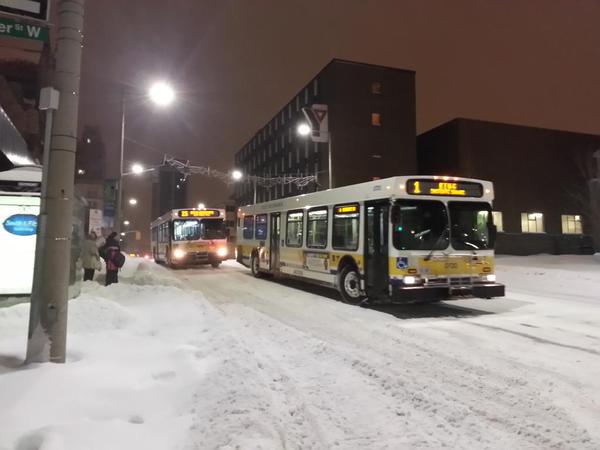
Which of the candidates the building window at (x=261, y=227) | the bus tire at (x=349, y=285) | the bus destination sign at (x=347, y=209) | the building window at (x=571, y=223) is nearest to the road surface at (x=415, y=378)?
the bus tire at (x=349, y=285)

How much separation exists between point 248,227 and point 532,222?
39.7 m

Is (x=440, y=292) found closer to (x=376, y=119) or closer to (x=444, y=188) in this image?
(x=444, y=188)

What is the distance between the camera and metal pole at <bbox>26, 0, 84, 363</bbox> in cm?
508

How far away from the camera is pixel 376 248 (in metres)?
10.6

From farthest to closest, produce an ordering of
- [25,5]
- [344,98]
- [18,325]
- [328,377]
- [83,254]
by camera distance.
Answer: [344,98] < [83,254] < [18,325] < [328,377] < [25,5]

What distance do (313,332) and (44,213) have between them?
16.4 ft

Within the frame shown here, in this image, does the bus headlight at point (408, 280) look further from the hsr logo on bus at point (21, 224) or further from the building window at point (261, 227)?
the building window at point (261, 227)

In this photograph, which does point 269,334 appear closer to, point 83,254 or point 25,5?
point 25,5

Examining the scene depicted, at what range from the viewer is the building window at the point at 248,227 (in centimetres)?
2069

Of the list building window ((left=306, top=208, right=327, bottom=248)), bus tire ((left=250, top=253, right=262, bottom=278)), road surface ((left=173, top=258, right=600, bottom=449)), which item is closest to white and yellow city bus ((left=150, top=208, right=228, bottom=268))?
bus tire ((left=250, top=253, right=262, bottom=278))

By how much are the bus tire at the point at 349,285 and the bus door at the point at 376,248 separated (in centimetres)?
77

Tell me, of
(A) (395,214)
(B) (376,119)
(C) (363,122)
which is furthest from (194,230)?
(B) (376,119)

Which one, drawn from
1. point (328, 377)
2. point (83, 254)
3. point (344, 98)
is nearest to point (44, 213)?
point (328, 377)

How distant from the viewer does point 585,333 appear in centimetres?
839
